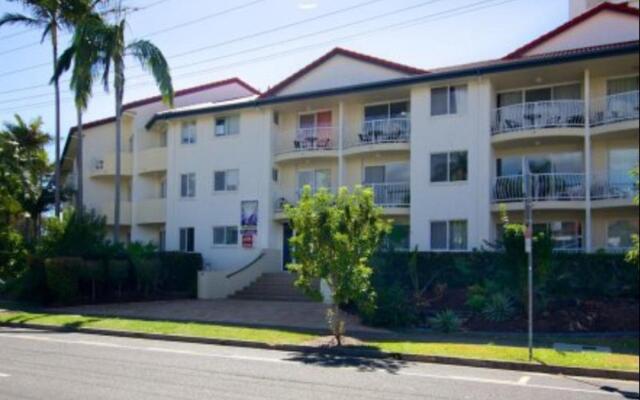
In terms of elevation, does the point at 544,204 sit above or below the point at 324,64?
below

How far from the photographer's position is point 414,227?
26328 millimetres

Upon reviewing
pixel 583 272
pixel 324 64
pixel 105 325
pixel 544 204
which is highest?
pixel 324 64

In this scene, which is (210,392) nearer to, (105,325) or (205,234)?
(105,325)

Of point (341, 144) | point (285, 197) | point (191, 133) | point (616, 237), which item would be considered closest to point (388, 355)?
point (616, 237)

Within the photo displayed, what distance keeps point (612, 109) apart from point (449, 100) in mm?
6978

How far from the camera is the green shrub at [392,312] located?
59.8 ft

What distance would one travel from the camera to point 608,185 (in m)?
21.1

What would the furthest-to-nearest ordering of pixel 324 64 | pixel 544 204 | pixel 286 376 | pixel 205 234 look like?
pixel 205 234 < pixel 324 64 < pixel 544 204 < pixel 286 376

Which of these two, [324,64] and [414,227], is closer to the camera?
[414,227]

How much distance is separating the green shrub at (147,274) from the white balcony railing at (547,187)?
14.5 meters

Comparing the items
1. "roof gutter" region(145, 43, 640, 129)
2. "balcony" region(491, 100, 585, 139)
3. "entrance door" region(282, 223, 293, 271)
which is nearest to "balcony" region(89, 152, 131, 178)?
"roof gutter" region(145, 43, 640, 129)

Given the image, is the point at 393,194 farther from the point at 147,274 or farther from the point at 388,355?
the point at 388,355

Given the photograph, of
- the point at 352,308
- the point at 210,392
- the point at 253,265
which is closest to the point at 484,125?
the point at 352,308

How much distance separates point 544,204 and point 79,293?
17.7 m
